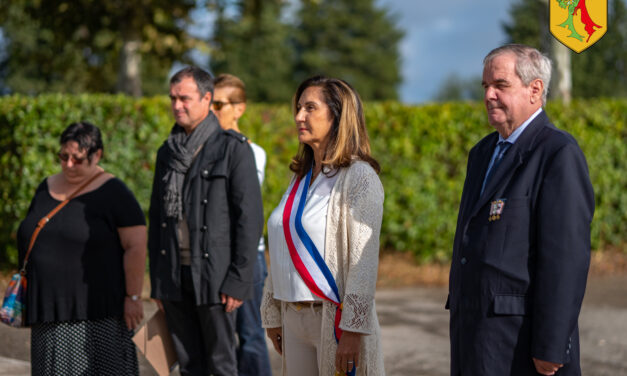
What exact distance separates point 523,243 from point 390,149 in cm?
737

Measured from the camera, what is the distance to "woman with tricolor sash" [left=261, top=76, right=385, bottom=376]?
306 centimetres

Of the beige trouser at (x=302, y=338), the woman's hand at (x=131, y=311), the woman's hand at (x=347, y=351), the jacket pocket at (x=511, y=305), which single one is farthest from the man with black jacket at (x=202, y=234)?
the jacket pocket at (x=511, y=305)

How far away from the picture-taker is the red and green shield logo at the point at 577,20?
12.6 ft

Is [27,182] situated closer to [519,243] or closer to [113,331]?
[113,331]

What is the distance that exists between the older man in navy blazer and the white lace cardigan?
1.25ft

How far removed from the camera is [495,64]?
9.18 ft

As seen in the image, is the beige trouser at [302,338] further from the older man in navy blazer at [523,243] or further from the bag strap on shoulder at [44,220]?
the bag strap on shoulder at [44,220]

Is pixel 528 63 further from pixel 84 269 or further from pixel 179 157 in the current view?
pixel 84 269

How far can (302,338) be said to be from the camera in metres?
3.21

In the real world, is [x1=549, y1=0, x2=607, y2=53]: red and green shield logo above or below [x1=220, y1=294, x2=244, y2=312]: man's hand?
A: above

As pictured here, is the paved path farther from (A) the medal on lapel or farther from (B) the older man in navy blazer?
(A) the medal on lapel

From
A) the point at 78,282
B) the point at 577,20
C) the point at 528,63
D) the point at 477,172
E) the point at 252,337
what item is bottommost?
the point at 252,337

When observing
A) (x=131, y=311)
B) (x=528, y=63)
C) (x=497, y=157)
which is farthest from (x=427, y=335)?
(x=528, y=63)

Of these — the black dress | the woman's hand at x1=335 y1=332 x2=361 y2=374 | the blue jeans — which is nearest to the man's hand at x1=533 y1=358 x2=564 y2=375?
the woman's hand at x1=335 y1=332 x2=361 y2=374
